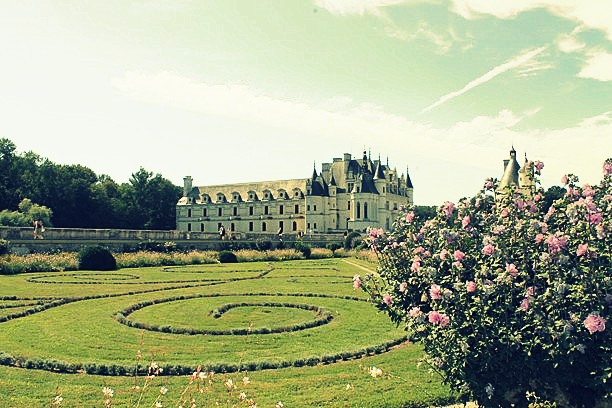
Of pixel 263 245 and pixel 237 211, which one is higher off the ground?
pixel 237 211

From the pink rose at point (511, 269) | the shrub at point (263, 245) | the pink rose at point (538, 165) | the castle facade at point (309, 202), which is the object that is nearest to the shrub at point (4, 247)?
the shrub at point (263, 245)

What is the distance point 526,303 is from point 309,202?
82795 mm

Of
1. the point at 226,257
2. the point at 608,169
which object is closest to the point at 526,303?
the point at 608,169

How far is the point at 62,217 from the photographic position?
253 ft

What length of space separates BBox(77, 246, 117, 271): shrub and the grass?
7908mm

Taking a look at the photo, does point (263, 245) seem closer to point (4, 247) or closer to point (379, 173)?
point (4, 247)

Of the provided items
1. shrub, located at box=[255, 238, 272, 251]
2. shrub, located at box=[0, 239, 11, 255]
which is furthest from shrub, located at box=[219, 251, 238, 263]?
shrub, located at box=[0, 239, 11, 255]

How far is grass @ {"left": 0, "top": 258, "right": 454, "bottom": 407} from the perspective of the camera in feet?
27.1

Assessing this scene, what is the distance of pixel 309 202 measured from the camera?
3479 inches

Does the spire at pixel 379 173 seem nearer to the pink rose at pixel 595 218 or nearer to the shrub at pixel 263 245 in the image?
the shrub at pixel 263 245

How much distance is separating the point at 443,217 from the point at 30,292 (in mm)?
16519

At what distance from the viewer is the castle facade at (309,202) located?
286ft

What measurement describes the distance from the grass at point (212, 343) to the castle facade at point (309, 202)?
6592cm

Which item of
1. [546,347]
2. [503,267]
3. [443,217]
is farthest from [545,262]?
[443,217]
